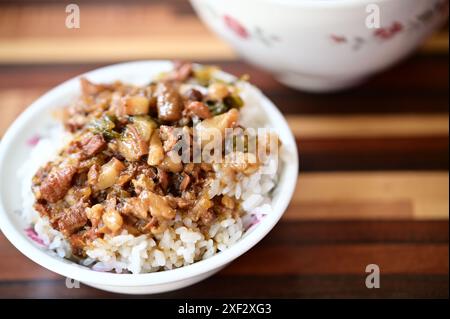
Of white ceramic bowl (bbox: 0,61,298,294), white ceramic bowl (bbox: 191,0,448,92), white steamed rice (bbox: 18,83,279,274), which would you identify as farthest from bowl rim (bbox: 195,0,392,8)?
white steamed rice (bbox: 18,83,279,274)

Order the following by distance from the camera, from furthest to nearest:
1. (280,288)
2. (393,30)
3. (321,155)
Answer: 1. (321,155)
2. (393,30)
3. (280,288)

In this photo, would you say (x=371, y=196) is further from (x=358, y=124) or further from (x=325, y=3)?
(x=325, y=3)

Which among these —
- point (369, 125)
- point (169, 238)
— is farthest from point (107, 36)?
point (169, 238)

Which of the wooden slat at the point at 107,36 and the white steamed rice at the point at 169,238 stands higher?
the wooden slat at the point at 107,36

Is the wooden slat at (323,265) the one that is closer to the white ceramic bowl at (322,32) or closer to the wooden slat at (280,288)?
the wooden slat at (280,288)

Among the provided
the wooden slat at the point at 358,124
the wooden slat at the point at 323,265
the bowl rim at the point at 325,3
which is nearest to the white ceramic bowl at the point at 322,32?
the bowl rim at the point at 325,3

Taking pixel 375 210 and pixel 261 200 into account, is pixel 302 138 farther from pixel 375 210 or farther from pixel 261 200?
pixel 261 200
